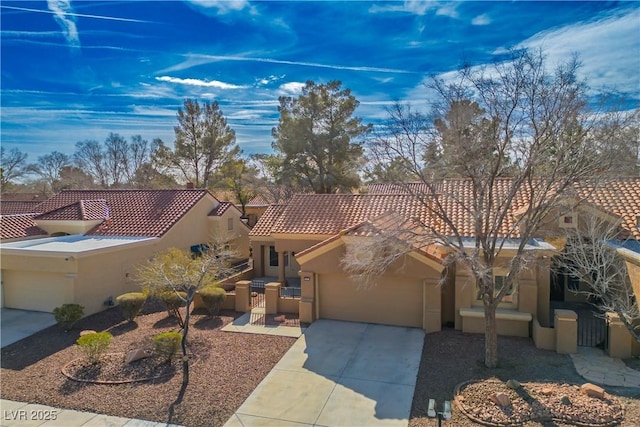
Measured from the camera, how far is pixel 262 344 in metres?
13.9

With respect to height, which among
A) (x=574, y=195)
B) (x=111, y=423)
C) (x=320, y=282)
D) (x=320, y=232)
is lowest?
(x=111, y=423)

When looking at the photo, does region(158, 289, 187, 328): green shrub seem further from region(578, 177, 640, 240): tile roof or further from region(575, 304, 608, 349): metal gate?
region(578, 177, 640, 240): tile roof

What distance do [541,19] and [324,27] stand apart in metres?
7.10

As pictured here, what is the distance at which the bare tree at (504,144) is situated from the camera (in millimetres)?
10570

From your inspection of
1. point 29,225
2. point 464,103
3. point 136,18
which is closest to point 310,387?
point 464,103

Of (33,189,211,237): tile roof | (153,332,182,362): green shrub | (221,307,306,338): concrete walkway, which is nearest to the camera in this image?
(153,332,182,362): green shrub

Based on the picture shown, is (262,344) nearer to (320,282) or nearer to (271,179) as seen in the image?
(320,282)

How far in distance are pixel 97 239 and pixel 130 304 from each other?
6.95m

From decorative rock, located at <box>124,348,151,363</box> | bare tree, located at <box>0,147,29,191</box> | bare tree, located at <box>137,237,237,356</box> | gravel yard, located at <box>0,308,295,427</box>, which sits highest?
bare tree, located at <box>0,147,29,191</box>

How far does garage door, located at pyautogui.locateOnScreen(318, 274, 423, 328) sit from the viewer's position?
1544 centimetres

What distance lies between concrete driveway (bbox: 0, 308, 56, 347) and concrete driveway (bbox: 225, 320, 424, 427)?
10.4 metres

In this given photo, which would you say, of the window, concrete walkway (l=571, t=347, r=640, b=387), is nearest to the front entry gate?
concrete walkway (l=571, t=347, r=640, b=387)

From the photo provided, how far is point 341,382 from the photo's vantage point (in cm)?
1116

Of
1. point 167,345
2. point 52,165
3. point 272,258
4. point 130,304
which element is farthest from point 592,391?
point 52,165
